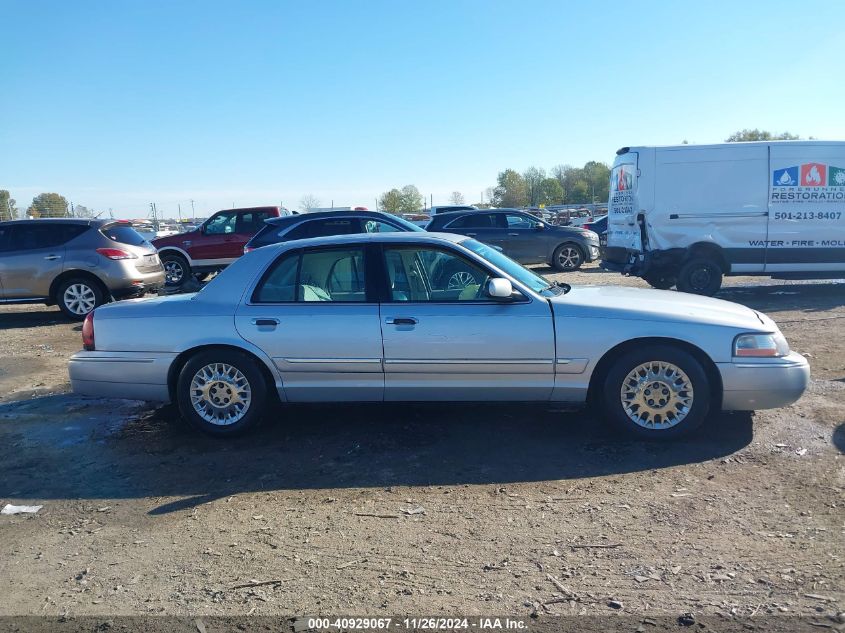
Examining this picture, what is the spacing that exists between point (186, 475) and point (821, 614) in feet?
12.1

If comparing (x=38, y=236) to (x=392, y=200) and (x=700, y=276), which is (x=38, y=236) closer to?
(x=700, y=276)

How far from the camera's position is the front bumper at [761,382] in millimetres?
4660

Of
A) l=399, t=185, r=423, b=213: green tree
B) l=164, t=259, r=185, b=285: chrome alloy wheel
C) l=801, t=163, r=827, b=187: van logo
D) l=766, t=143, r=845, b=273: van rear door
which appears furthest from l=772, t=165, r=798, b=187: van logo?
l=399, t=185, r=423, b=213: green tree

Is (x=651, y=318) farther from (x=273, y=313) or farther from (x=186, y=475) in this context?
(x=186, y=475)

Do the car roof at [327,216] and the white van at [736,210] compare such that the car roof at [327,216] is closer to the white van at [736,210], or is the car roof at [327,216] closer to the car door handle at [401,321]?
the white van at [736,210]

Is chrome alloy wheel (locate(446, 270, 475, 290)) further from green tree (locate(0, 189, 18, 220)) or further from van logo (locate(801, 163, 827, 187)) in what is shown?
green tree (locate(0, 189, 18, 220))

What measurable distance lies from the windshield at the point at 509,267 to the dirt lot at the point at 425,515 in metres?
1.09

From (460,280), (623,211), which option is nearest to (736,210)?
(623,211)

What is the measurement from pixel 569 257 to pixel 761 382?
12.3m

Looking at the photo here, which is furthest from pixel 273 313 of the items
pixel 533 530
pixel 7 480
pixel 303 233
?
pixel 303 233

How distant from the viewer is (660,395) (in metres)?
4.75

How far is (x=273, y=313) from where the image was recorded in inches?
199

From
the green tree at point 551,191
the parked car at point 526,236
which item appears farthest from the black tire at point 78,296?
the green tree at point 551,191

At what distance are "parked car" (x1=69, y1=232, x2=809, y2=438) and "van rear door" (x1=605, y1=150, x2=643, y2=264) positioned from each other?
21.5ft
